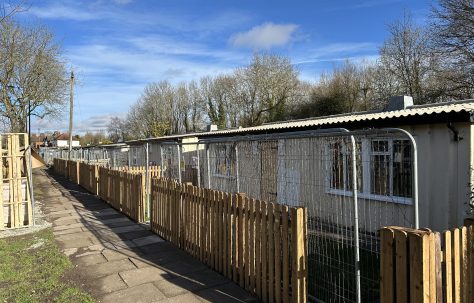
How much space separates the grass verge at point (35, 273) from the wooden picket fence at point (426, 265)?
371 centimetres

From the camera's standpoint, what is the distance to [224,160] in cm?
633

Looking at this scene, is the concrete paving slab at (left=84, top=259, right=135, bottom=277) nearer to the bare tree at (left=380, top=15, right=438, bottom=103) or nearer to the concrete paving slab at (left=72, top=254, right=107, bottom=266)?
the concrete paving slab at (left=72, top=254, right=107, bottom=266)

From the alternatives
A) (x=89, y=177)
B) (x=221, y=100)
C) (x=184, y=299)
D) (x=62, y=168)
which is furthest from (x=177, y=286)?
(x=221, y=100)

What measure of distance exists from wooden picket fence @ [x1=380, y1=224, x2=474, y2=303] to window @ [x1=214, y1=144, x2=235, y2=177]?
11.1 feet

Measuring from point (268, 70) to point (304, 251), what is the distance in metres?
41.0

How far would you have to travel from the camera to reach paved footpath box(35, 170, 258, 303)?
4953 mm

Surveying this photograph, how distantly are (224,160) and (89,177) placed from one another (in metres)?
12.2

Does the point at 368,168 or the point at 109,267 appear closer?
the point at 368,168

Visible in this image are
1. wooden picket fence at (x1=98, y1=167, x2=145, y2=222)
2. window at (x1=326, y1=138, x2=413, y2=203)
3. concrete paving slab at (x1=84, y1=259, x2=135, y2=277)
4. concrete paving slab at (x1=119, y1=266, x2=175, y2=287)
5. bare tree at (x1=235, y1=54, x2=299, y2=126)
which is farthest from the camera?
bare tree at (x1=235, y1=54, x2=299, y2=126)

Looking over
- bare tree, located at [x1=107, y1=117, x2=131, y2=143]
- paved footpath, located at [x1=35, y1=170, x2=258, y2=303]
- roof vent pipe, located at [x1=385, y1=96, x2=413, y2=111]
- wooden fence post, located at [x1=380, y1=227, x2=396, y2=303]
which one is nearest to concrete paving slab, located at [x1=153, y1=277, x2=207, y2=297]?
paved footpath, located at [x1=35, y1=170, x2=258, y2=303]

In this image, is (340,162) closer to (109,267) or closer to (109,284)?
(109,284)

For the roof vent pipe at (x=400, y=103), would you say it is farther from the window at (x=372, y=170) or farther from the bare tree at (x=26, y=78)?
the bare tree at (x=26, y=78)

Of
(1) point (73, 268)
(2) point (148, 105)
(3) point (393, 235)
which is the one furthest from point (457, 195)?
(2) point (148, 105)

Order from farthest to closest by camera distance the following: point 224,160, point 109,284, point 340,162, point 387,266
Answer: point 224,160 < point 109,284 < point 340,162 < point 387,266
